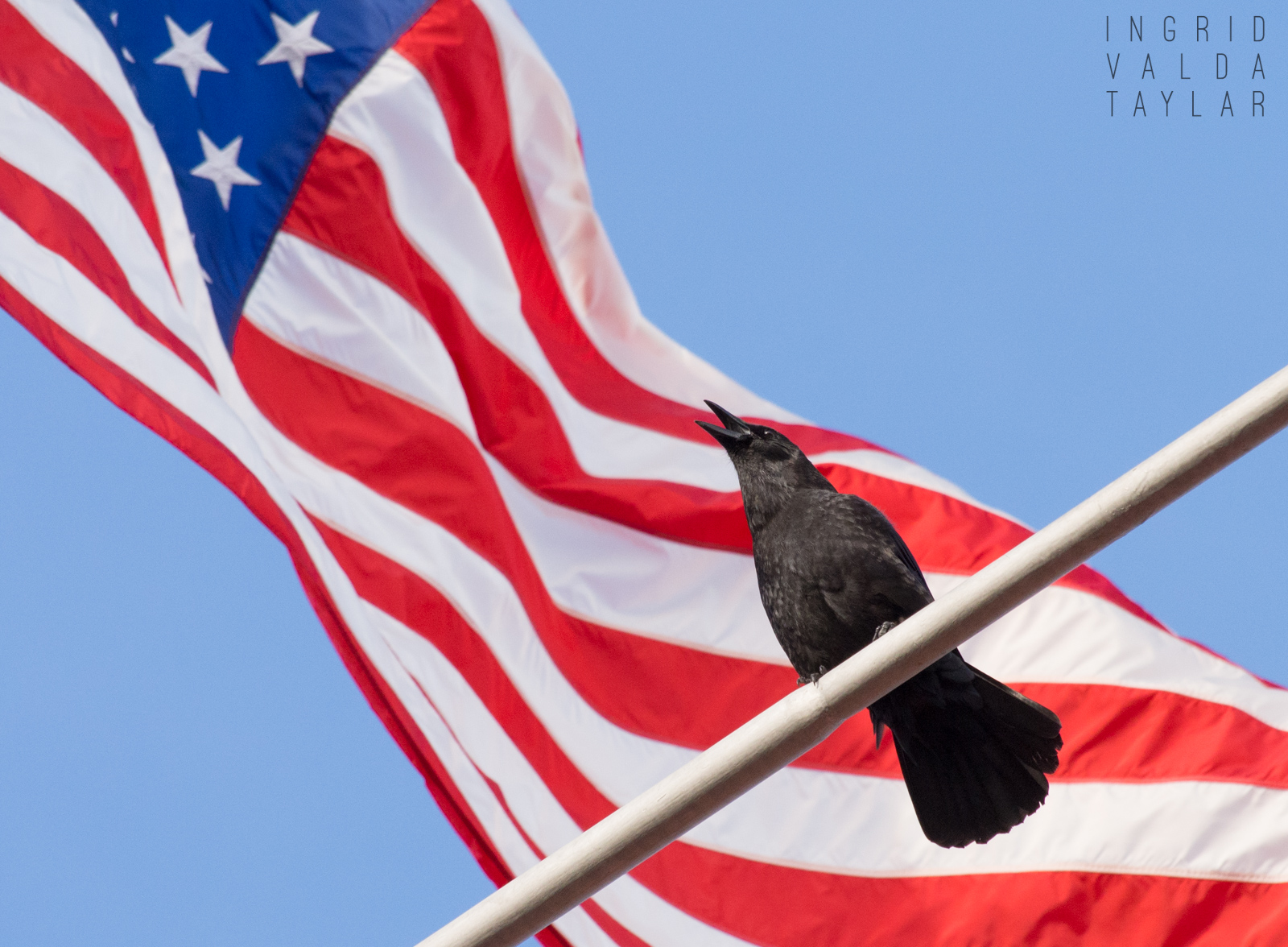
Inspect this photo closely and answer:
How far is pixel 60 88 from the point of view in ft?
21.9

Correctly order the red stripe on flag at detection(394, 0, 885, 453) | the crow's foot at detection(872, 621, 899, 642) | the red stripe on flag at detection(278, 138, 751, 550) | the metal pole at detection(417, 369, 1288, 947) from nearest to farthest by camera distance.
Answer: the metal pole at detection(417, 369, 1288, 947), the crow's foot at detection(872, 621, 899, 642), the red stripe on flag at detection(278, 138, 751, 550), the red stripe on flag at detection(394, 0, 885, 453)

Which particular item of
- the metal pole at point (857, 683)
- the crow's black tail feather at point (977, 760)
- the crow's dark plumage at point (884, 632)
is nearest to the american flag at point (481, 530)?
the crow's dark plumage at point (884, 632)

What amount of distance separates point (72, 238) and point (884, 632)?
365 cm

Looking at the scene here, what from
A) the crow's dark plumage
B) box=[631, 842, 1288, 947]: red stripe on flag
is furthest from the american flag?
the crow's dark plumage

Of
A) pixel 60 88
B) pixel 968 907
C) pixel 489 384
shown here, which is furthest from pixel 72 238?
pixel 968 907

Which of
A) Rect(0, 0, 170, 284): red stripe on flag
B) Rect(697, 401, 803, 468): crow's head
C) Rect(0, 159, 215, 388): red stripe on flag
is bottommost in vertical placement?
Rect(697, 401, 803, 468): crow's head

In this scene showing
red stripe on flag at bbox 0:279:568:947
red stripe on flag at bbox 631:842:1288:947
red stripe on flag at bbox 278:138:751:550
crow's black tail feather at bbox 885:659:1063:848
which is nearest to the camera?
crow's black tail feather at bbox 885:659:1063:848

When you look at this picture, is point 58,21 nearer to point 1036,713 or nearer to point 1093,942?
point 1036,713

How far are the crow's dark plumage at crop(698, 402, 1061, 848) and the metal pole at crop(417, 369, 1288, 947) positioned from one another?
1.46m

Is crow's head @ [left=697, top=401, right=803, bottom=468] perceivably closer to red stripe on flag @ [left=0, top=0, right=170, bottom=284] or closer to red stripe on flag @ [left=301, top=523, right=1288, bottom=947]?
red stripe on flag @ [left=301, top=523, right=1288, bottom=947]

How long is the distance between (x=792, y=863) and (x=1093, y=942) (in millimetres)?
1140

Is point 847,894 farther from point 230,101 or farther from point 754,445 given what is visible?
point 230,101

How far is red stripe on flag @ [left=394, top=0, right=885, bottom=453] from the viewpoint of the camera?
694cm

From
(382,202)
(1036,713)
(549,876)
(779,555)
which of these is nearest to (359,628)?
(779,555)
